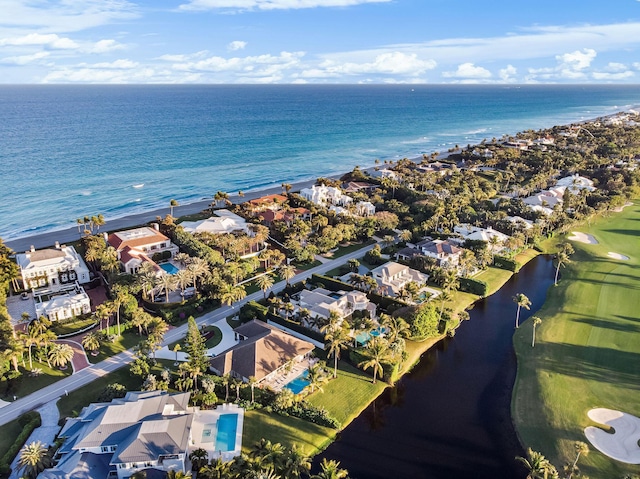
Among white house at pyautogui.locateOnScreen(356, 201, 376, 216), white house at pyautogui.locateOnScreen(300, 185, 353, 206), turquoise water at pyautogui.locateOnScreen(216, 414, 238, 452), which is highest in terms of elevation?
white house at pyautogui.locateOnScreen(300, 185, 353, 206)

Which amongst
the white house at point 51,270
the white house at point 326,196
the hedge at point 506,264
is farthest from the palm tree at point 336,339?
the white house at point 326,196

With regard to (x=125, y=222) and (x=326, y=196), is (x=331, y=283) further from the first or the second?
(x=125, y=222)

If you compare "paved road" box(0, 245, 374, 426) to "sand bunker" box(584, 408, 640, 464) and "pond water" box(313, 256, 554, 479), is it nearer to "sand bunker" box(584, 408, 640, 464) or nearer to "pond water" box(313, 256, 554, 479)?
"pond water" box(313, 256, 554, 479)

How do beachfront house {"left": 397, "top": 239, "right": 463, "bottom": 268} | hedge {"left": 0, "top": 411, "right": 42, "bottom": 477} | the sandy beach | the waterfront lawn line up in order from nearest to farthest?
hedge {"left": 0, "top": 411, "right": 42, "bottom": 477}, the waterfront lawn, beachfront house {"left": 397, "top": 239, "right": 463, "bottom": 268}, the sandy beach

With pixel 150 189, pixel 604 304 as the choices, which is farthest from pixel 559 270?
pixel 150 189

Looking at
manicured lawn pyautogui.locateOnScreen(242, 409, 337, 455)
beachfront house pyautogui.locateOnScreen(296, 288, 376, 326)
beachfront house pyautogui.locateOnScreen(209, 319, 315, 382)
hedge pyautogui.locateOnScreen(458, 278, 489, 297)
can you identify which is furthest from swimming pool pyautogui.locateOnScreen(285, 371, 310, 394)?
hedge pyautogui.locateOnScreen(458, 278, 489, 297)

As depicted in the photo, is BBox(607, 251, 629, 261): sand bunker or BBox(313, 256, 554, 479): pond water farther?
BBox(607, 251, 629, 261): sand bunker
